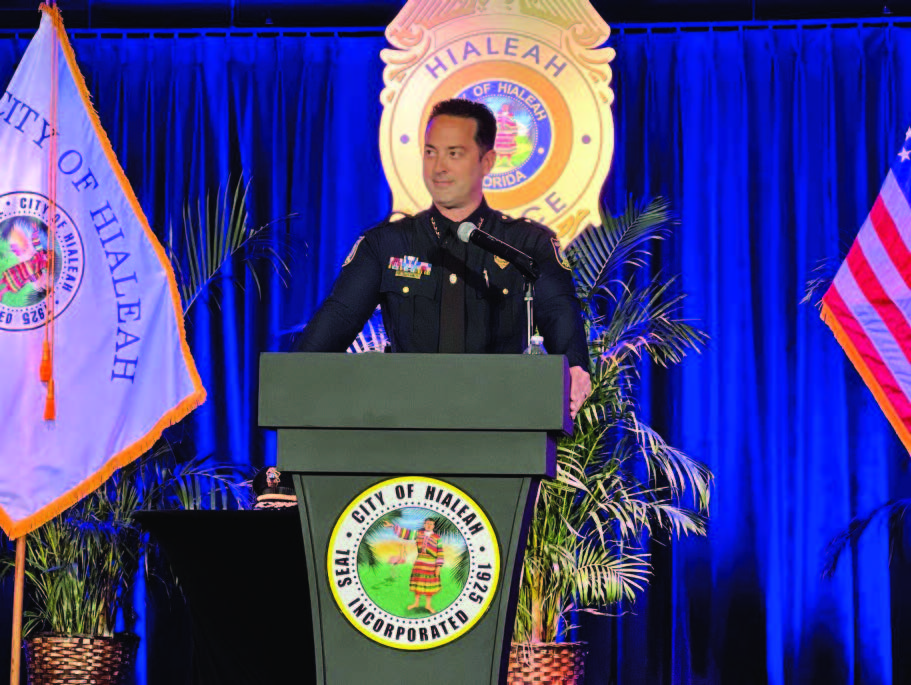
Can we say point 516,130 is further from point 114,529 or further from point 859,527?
point 114,529

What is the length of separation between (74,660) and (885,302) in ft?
10.7

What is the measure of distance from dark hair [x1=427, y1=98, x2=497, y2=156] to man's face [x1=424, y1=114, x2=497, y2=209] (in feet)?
0.05

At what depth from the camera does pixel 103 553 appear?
16.5ft

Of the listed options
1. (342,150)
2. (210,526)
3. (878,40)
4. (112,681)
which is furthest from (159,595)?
(878,40)

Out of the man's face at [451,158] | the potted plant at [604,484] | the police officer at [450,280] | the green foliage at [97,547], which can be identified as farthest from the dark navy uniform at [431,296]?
the green foliage at [97,547]

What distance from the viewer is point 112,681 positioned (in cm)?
490

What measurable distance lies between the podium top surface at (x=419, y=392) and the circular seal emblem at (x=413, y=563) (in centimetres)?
10

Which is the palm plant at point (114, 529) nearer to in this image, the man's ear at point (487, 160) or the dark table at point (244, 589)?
the dark table at point (244, 589)

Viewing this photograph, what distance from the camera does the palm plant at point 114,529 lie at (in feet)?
16.2

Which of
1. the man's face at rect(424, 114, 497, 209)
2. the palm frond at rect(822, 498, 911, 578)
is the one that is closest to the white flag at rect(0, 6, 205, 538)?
the man's face at rect(424, 114, 497, 209)

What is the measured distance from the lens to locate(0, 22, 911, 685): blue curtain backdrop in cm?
536

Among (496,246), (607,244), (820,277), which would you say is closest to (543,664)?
(607,244)

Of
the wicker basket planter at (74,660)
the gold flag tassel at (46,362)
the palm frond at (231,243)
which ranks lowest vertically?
the wicker basket planter at (74,660)

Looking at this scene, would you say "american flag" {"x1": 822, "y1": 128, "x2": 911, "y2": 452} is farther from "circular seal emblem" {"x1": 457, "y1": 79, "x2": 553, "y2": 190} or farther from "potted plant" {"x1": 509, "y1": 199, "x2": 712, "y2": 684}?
"circular seal emblem" {"x1": 457, "y1": 79, "x2": 553, "y2": 190}
